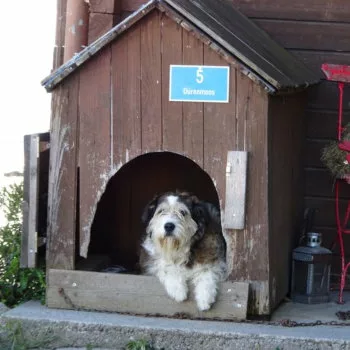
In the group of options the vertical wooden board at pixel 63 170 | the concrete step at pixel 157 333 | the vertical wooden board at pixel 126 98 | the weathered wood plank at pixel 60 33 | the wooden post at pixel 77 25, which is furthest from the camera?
the weathered wood plank at pixel 60 33

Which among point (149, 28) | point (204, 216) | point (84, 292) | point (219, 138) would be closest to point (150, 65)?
point (149, 28)

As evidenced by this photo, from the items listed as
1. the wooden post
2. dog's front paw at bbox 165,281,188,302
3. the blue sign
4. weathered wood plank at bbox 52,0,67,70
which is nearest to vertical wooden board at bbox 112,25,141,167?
the blue sign

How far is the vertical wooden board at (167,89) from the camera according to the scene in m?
6.20

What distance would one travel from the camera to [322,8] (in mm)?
7652

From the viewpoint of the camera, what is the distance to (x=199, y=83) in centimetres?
620

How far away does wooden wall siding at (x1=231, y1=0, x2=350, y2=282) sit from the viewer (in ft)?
25.1

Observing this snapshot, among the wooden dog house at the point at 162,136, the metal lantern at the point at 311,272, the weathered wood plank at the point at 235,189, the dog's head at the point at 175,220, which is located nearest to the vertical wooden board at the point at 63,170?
the wooden dog house at the point at 162,136

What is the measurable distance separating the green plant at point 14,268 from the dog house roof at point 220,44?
1.37 meters

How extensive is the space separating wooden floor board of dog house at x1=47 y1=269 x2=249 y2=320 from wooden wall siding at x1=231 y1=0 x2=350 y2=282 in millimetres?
1730

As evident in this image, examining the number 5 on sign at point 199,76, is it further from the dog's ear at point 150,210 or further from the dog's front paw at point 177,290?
the dog's front paw at point 177,290

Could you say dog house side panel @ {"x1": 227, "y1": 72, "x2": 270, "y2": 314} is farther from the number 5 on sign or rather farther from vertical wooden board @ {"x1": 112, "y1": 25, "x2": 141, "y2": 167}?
vertical wooden board @ {"x1": 112, "y1": 25, "x2": 141, "y2": 167}

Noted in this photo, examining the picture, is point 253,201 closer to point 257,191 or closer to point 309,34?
point 257,191

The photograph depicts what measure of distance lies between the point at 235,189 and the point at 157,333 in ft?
3.63

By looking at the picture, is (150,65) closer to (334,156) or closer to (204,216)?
(204,216)
